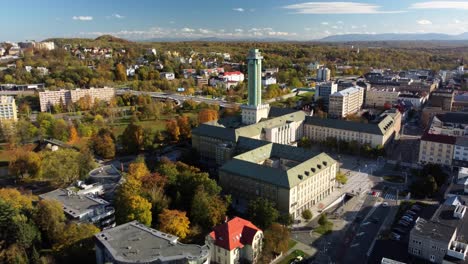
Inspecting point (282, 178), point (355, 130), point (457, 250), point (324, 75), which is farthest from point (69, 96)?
point (457, 250)

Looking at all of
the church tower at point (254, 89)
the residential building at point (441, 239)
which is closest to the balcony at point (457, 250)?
the residential building at point (441, 239)

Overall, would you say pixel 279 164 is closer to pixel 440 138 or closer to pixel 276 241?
pixel 276 241

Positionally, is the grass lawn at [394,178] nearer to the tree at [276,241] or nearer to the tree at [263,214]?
the tree at [263,214]

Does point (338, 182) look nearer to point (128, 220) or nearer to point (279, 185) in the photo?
point (279, 185)

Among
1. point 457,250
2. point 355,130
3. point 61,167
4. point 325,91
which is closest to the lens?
point 457,250

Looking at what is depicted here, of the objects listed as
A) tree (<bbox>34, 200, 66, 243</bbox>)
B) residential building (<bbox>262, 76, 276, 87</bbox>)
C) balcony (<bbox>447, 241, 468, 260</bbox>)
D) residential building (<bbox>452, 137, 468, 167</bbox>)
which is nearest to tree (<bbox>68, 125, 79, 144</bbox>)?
tree (<bbox>34, 200, 66, 243</bbox>)

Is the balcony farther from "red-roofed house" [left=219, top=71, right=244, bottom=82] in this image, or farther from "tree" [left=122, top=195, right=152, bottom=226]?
"red-roofed house" [left=219, top=71, right=244, bottom=82]
